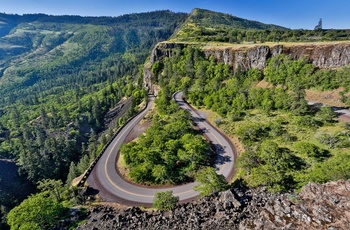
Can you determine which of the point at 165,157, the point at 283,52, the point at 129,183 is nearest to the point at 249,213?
the point at 165,157

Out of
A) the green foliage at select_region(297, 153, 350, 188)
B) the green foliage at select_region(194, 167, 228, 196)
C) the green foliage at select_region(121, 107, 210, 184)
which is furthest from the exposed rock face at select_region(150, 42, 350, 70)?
the green foliage at select_region(194, 167, 228, 196)

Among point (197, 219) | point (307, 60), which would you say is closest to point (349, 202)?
point (197, 219)

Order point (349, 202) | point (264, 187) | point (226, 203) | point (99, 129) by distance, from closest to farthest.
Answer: point (349, 202), point (226, 203), point (264, 187), point (99, 129)

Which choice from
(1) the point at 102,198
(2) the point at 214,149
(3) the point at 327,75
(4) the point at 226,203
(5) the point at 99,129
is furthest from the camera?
(5) the point at 99,129

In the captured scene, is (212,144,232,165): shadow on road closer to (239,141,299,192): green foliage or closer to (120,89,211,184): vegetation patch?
(120,89,211,184): vegetation patch

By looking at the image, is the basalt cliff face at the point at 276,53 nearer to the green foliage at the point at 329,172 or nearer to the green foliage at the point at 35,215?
the green foliage at the point at 329,172

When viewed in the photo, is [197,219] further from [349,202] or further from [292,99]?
[292,99]
